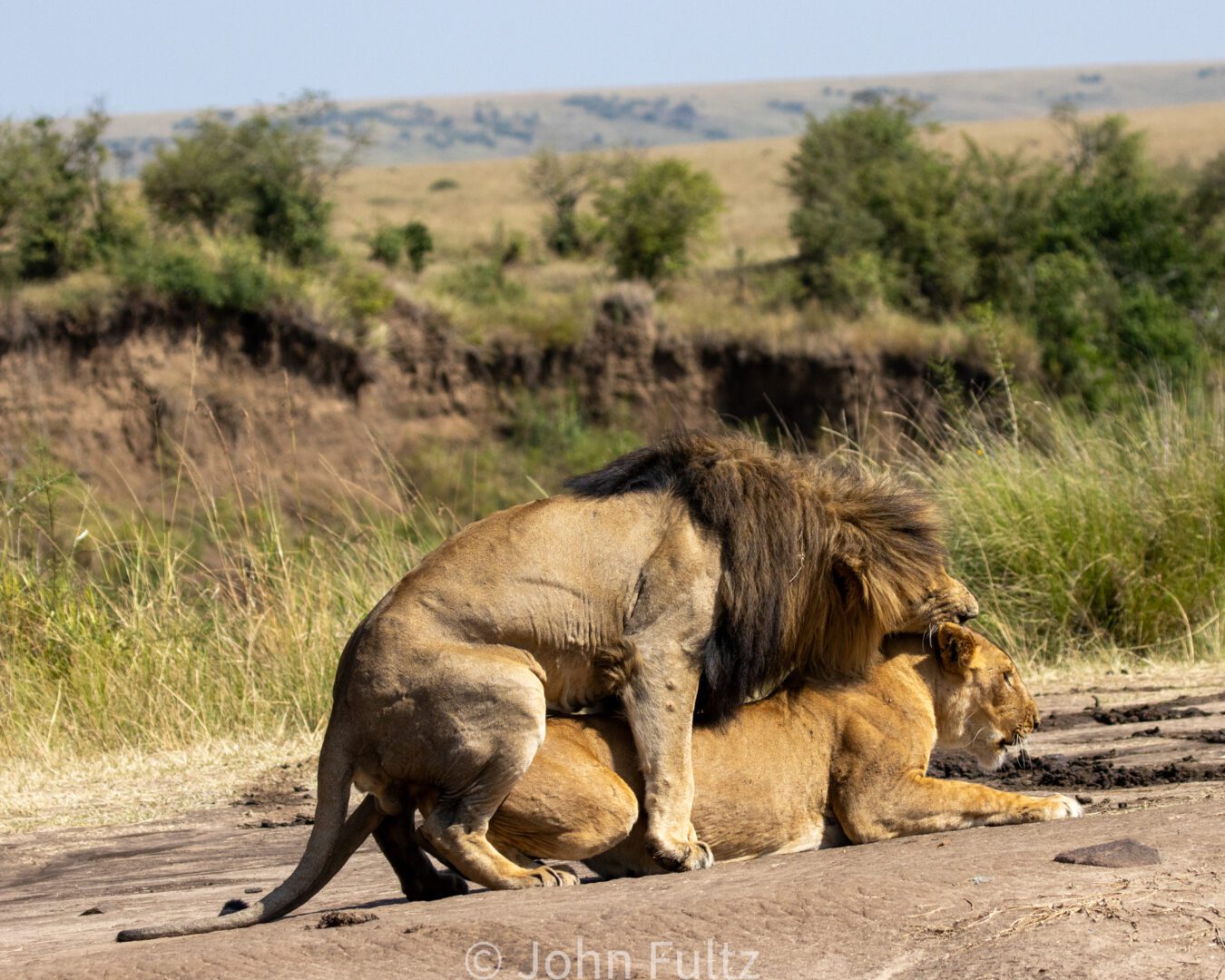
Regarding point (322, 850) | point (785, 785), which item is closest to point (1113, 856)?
point (785, 785)

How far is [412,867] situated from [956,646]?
6.63 feet

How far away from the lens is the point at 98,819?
7.25 metres

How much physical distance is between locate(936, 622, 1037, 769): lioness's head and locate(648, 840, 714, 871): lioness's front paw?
1111 mm

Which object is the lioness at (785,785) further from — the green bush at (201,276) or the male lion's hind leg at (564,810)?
the green bush at (201,276)

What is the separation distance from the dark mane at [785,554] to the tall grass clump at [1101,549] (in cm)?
398

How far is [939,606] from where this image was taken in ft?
18.3

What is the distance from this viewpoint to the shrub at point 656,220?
3681cm

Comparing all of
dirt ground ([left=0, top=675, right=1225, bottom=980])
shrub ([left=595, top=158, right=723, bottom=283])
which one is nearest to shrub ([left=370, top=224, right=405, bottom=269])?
shrub ([left=595, top=158, right=723, bottom=283])

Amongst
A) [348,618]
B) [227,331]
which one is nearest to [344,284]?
[227,331]

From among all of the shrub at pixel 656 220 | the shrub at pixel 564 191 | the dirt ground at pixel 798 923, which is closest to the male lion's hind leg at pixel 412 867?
the dirt ground at pixel 798 923

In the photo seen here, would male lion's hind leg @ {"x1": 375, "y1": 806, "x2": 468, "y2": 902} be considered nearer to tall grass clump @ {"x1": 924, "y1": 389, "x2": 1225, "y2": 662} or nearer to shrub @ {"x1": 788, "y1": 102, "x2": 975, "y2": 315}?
tall grass clump @ {"x1": 924, "y1": 389, "x2": 1225, "y2": 662}

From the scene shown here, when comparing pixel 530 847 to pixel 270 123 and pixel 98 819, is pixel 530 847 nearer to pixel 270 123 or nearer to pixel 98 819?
pixel 98 819

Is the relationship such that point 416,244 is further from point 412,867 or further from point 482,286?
point 412,867

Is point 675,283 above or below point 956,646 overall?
below
